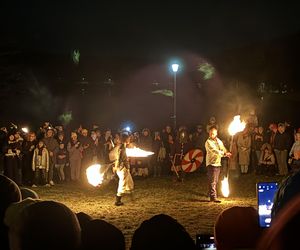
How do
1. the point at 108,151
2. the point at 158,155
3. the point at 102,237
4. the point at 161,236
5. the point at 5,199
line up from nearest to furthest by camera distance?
the point at 161,236 → the point at 102,237 → the point at 5,199 → the point at 108,151 → the point at 158,155

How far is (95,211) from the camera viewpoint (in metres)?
12.0

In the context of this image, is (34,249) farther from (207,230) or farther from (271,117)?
(271,117)

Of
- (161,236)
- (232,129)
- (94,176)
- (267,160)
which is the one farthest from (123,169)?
(161,236)

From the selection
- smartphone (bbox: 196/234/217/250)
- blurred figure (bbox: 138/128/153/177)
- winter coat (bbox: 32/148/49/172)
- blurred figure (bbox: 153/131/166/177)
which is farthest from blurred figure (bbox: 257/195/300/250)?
blurred figure (bbox: 153/131/166/177)

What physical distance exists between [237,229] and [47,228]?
94cm

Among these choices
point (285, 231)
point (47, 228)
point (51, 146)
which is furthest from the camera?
point (51, 146)

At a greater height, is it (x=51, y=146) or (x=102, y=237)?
(x=51, y=146)

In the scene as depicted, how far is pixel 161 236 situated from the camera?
200 centimetres

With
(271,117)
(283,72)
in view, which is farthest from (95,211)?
(283,72)

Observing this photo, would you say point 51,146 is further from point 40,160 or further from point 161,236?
point 161,236

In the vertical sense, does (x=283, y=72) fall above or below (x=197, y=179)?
above

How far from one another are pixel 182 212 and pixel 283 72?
72.1 ft

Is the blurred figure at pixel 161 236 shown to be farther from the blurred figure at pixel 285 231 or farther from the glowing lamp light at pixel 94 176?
the glowing lamp light at pixel 94 176

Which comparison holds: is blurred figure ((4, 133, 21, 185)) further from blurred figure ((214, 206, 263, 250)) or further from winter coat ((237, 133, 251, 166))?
blurred figure ((214, 206, 263, 250))
